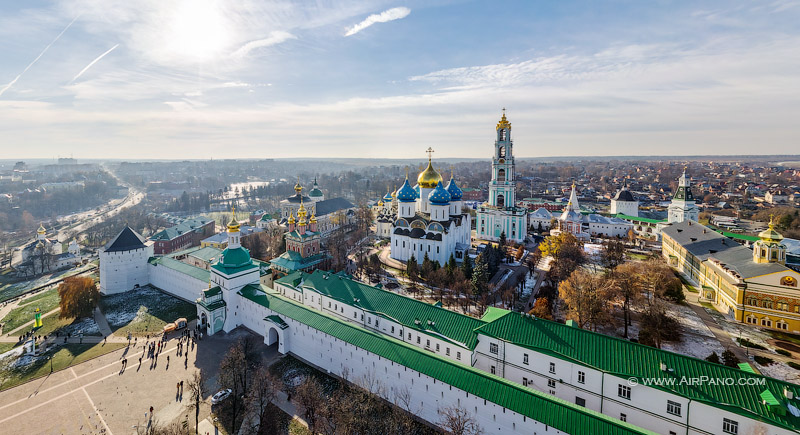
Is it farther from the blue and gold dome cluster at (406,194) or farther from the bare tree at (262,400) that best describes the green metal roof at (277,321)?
the blue and gold dome cluster at (406,194)

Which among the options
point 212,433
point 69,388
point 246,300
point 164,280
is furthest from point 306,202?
point 212,433

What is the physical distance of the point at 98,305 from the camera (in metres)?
28.8

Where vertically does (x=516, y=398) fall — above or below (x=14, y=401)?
above

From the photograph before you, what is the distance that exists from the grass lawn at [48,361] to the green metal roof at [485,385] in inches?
515

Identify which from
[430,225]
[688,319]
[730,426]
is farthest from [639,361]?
[430,225]

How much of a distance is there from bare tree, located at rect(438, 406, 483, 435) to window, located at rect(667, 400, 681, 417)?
6.52 meters

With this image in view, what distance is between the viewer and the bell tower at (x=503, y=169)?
140ft

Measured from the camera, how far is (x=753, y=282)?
21.6 metres

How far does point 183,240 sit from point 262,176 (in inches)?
6121

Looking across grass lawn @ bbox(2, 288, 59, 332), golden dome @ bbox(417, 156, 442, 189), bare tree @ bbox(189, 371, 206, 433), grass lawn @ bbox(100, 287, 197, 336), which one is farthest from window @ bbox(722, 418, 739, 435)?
grass lawn @ bbox(2, 288, 59, 332)

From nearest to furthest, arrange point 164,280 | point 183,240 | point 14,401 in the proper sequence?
1. point 14,401
2. point 164,280
3. point 183,240

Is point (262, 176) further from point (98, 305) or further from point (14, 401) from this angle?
point (14, 401)

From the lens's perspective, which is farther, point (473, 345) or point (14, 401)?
point (14, 401)

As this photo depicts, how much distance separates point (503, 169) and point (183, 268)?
3538 cm
